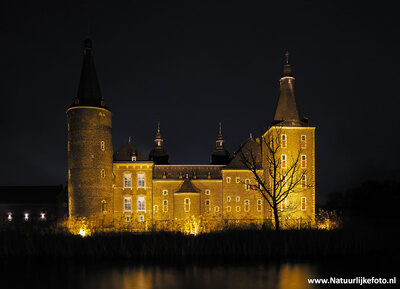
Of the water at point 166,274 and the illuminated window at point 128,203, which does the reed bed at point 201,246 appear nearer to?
the water at point 166,274

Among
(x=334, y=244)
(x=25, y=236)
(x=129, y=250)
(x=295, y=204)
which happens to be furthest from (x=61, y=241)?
(x=295, y=204)

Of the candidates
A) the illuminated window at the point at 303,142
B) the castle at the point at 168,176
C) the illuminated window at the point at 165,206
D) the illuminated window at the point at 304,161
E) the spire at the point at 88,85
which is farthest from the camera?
the illuminated window at the point at 165,206

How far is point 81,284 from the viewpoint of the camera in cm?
1452

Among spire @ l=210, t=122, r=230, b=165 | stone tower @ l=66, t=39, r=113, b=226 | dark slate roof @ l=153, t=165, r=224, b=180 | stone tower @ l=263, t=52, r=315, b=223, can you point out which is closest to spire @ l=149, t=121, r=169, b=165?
spire @ l=210, t=122, r=230, b=165

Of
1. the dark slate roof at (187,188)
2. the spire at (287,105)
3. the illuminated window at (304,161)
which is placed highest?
the spire at (287,105)

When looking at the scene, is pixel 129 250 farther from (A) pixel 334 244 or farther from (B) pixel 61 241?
(A) pixel 334 244

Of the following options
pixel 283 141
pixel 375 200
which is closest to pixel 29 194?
pixel 283 141

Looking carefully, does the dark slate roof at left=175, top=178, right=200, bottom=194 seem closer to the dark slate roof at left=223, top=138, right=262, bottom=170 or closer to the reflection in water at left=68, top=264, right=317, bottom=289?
the dark slate roof at left=223, top=138, right=262, bottom=170

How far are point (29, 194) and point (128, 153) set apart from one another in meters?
23.0

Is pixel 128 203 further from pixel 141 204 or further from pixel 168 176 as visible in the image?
pixel 168 176

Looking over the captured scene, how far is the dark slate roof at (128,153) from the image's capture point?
41.0 metres

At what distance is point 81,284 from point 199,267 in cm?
503

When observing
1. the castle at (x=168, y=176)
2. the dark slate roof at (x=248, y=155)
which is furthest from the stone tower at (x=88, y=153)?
the dark slate roof at (x=248, y=155)

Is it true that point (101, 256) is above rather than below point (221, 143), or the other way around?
below
